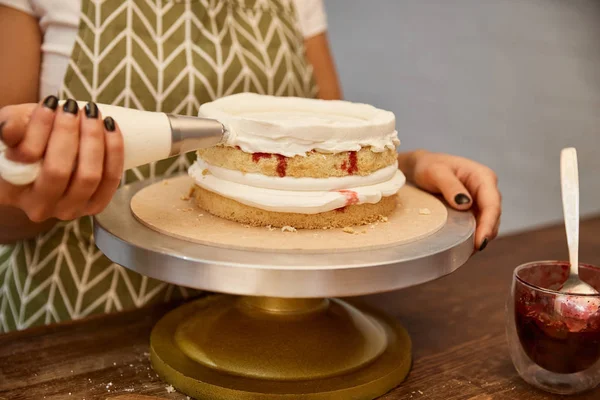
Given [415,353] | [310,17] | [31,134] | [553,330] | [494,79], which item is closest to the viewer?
[31,134]

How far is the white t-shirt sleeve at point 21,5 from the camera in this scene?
1.01m

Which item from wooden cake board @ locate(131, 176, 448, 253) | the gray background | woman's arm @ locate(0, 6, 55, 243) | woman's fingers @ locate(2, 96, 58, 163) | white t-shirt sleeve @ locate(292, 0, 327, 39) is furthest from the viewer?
the gray background

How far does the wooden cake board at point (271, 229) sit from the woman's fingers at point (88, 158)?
5.1 inches

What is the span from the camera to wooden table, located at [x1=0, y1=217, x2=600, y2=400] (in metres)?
0.77

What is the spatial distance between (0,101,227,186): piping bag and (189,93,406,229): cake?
0.05 m

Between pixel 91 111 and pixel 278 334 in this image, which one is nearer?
pixel 91 111

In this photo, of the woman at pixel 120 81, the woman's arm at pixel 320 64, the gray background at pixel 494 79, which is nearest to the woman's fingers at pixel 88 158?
the woman at pixel 120 81

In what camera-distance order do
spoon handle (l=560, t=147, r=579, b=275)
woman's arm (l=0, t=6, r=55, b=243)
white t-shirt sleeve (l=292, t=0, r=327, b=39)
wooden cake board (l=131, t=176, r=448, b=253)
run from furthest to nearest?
white t-shirt sleeve (l=292, t=0, r=327, b=39) < woman's arm (l=0, t=6, r=55, b=243) < spoon handle (l=560, t=147, r=579, b=275) < wooden cake board (l=131, t=176, r=448, b=253)

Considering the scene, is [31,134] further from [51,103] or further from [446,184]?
[446,184]

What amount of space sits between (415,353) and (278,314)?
0.20 m

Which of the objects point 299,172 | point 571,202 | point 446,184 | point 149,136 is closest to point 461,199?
point 446,184

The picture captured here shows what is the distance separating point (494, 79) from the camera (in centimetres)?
295

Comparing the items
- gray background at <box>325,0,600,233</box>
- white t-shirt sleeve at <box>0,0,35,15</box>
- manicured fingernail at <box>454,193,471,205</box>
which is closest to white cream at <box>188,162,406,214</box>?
manicured fingernail at <box>454,193,471,205</box>

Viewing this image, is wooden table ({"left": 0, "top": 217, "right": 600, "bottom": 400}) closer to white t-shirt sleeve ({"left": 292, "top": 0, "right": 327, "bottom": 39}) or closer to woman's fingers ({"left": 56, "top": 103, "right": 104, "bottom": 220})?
woman's fingers ({"left": 56, "top": 103, "right": 104, "bottom": 220})
